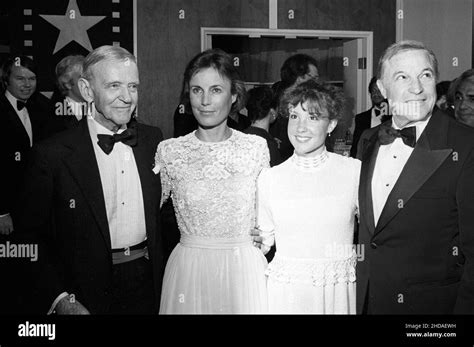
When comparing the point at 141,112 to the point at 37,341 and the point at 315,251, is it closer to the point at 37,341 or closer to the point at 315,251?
the point at 37,341

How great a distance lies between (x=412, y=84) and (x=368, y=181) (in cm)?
30

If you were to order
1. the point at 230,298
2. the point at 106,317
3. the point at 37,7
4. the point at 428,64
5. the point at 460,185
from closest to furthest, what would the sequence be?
the point at 460,185 < the point at 428,64 < the point at 106,317 < the point at 230,298 < the point at 37,7

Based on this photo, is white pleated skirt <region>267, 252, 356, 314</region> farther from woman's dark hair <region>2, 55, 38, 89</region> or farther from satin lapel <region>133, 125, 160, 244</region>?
woman's dark hair <region>2, 55, 38, 89</region>

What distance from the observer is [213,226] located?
2.01 metres

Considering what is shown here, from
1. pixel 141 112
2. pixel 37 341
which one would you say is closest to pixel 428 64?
pixel 37 341

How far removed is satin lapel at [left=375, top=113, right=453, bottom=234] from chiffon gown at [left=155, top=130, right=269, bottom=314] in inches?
18.9

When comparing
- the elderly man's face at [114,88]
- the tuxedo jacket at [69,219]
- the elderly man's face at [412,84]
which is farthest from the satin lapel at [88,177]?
the elderly man's face at [412,84]

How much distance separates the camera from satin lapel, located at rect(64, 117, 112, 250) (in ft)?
5.80

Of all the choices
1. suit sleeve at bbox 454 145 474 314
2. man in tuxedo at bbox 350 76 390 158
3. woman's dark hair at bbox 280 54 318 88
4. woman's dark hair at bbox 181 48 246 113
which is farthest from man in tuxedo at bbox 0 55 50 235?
suit sleeve at bbox 454 145 474 314

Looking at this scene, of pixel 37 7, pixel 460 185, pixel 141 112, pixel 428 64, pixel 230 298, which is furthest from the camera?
pixel 141 112

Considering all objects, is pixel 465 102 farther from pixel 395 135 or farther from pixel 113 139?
pixel 113 139

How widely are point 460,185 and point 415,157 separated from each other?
0.14 m

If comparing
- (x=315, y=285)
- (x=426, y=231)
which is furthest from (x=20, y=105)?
(x=426, y=231)

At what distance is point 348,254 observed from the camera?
6.03 feet
